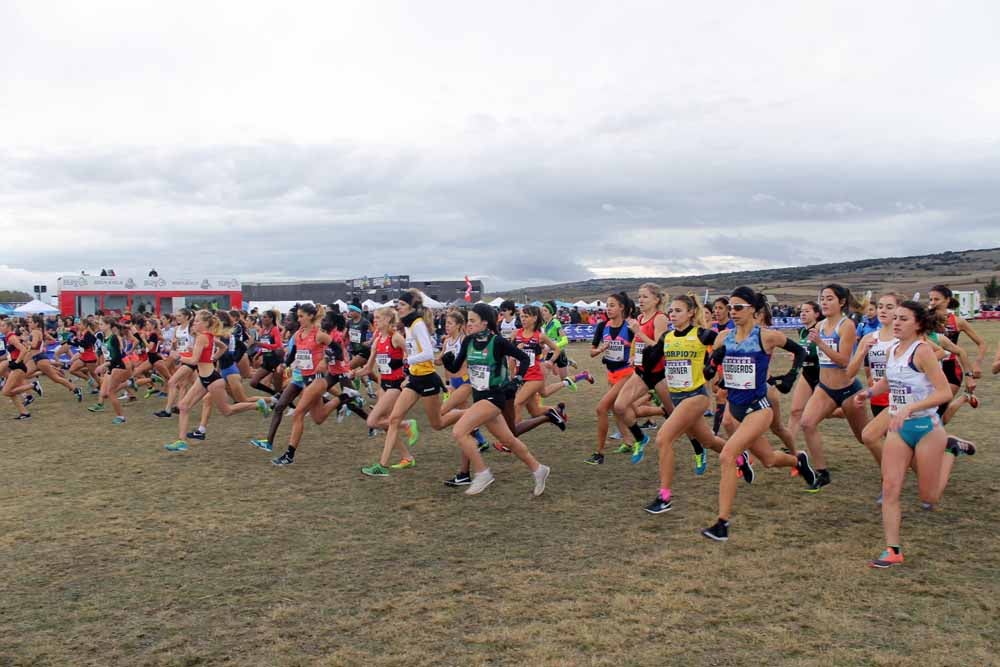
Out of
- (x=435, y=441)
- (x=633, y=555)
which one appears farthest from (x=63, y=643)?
(x=435, y=441)

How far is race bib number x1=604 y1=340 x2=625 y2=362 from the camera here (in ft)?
30.8

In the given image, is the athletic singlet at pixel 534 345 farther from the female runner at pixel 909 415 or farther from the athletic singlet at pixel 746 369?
the female runner at pixel 909 415

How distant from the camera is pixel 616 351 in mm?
9461

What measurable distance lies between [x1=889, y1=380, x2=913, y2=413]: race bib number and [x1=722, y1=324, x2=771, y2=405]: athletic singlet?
0.95 m

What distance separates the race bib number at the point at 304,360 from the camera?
9.37 metres

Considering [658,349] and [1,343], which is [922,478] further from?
[1,343]

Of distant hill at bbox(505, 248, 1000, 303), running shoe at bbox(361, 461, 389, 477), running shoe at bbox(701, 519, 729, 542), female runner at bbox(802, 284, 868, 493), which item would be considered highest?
distant hill at bbox(505, 248, 1000, 303)

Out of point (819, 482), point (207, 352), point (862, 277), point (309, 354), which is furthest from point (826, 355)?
point (862, 277)

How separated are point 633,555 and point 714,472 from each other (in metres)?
3.17

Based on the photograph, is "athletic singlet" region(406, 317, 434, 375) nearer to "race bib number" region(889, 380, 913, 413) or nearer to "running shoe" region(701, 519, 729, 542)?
"running shoe" region(701, 519, 729, 542)

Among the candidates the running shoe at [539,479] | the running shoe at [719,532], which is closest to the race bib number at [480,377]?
the running shoe at [539,479]

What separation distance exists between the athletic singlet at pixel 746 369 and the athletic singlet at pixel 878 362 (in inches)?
50.6

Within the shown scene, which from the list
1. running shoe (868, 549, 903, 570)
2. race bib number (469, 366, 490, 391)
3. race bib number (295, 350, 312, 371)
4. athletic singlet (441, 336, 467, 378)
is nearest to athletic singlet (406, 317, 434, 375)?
athletic singlet (441, 336, 467, 378)

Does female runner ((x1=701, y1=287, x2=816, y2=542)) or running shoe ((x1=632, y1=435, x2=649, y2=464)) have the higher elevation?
female runner ((x1=701, y1=287, x2=816, y2=542))
